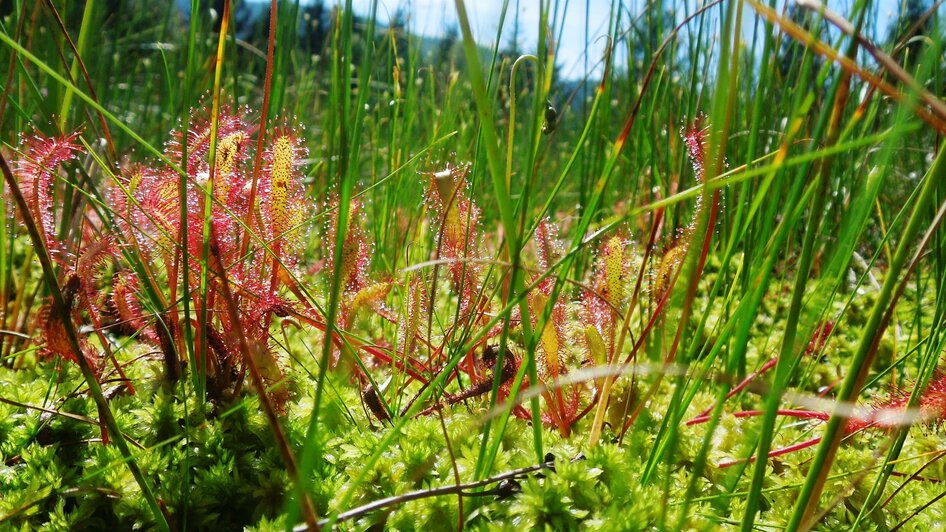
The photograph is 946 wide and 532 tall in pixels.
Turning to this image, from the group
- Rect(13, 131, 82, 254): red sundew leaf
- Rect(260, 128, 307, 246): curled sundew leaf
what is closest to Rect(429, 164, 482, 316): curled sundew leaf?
Rect(260, 128, 307, 246): curled sundew leaf

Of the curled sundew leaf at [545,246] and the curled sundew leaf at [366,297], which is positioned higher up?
the curled sundew leaf at [545,246]

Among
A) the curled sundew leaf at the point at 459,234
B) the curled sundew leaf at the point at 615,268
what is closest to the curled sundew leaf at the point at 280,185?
the curled sundew leaf at the point at 459,234

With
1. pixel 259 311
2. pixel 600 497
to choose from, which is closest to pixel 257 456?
pixel 259 311

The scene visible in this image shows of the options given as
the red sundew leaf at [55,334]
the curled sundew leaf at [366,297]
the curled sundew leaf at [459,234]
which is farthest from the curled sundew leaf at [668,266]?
the red sundew leaf at [55,334]

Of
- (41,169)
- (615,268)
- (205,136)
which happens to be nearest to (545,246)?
(615,268)

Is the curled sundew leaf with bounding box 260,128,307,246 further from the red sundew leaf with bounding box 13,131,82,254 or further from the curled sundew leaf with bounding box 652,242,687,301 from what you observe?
the curled sundew leaf with bounding box 652,242,687,301

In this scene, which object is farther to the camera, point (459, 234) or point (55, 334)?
point (459, 234)

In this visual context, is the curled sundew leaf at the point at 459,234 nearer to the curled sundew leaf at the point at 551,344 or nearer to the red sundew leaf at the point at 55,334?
the curled sundew leaf at the point at 551,344

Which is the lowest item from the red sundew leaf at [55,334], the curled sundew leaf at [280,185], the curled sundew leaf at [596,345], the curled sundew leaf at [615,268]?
the red sundew leaf at [55,334]

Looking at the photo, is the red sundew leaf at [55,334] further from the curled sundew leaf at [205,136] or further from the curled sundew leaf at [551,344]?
the curled sundew leaf at [551,344]

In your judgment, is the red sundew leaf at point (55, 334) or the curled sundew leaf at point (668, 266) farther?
the curled sundew leaf at point (668, 266)

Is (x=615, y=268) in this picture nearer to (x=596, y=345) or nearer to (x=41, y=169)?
(x=596, y=345)
